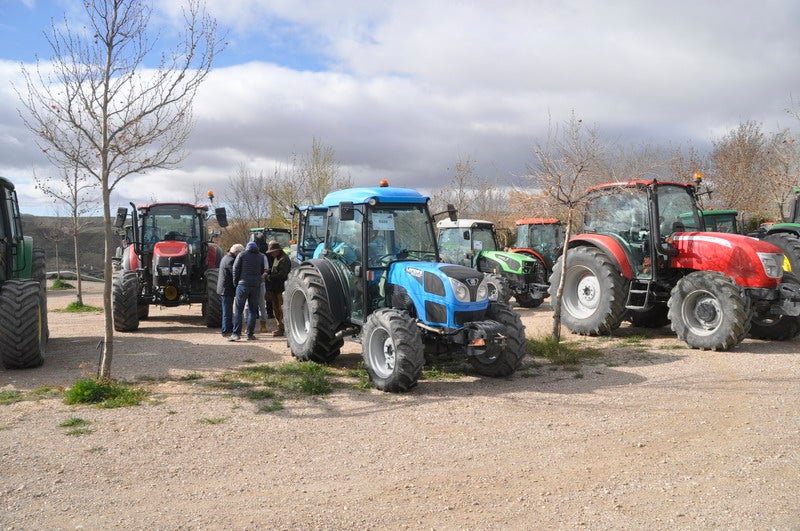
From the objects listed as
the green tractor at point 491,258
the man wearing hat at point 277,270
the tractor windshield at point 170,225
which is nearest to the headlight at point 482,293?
the man wearing hat at point 277,270

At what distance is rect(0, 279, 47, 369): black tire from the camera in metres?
7.52

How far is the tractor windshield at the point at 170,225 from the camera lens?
1261 cm

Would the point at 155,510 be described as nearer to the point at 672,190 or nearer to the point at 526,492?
the point at 526,492

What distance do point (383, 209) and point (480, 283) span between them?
4.83 feet

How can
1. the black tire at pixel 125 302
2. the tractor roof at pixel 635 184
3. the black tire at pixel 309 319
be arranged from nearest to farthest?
1. the black tire at pixel 309 319
2. the tractor roof at pixel 635 184
3. the black tire at pixel 125 302

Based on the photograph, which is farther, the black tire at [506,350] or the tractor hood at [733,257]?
the tractor hood at [733,257]

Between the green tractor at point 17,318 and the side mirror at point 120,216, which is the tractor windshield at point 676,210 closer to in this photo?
the green tractor at point 17,318

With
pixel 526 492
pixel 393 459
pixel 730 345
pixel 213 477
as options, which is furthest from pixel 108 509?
pixel 730 345

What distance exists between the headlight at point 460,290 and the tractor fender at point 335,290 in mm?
1626

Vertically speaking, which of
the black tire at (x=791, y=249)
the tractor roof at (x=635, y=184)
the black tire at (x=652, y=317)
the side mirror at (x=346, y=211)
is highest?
the tractor roof at (x=635, y=184)

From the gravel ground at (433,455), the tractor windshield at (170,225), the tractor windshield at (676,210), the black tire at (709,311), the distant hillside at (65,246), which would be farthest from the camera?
the distant hillside at (65,246)

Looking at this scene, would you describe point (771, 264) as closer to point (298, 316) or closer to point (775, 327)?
point (775, 327)

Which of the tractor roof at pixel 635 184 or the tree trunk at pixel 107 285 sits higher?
the tractor roof at pixel 635 184

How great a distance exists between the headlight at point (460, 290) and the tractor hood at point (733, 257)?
4.19 metres
